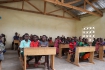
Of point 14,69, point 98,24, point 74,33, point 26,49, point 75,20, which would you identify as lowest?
point 14,69

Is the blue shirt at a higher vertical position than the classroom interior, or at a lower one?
lower

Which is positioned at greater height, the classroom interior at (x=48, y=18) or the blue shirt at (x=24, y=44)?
the classroom interior at (x=48, y=18)

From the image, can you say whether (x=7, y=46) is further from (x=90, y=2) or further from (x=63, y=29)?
(x=90, y=2)

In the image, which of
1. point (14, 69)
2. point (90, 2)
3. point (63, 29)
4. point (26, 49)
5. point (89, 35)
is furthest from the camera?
point (63, 29)

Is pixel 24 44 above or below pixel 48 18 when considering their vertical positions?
below

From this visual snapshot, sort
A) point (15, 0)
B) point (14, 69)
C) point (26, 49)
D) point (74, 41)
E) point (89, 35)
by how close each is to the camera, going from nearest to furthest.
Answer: point (26, 49)
point (14, 69)
point (74, 41)
point (15, 0)
point (89, 35)

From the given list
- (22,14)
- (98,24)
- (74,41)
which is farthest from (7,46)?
(98,24)

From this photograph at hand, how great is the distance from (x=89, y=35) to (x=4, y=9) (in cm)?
730

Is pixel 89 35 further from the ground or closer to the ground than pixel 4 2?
closer to the ground

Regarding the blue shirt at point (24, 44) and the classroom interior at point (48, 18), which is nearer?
the blue shirt at point (24, 44)

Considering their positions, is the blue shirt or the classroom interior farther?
the classroom interior

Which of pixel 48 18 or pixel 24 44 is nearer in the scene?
pixel 24 44

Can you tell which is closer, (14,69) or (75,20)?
(14,69)

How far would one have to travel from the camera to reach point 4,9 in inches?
295
